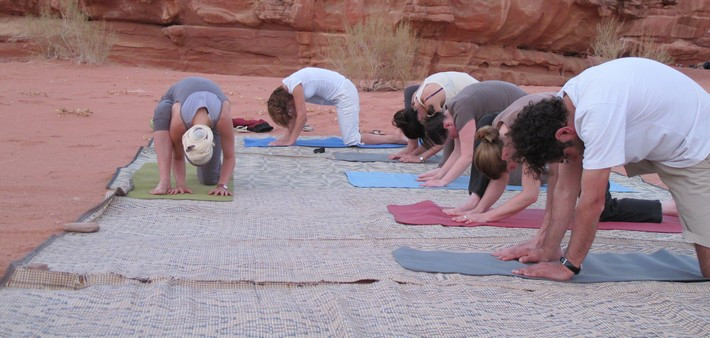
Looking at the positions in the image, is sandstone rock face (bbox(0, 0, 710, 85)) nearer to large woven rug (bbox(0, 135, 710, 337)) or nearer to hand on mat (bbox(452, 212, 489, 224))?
hand on mat (bbox(452, 212, 489, 224))

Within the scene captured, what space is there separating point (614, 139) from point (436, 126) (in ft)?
9.98

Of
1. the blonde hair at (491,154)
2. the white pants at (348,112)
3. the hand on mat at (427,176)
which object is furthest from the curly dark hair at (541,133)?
the white pants at (348,112)

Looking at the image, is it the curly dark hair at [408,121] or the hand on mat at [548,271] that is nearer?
the hand on mat at [548,271]

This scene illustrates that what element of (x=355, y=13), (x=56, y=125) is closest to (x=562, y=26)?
(x=355, y=13)

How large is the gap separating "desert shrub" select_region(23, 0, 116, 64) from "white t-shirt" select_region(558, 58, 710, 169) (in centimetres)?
1414

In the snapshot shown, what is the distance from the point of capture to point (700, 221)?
126 inches

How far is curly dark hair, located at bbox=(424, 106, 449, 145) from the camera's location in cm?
579

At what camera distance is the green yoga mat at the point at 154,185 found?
4.96 m

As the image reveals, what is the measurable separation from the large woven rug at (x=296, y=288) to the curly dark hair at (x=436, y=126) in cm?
147

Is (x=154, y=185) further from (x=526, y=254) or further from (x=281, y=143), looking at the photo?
(x=526, y=254)

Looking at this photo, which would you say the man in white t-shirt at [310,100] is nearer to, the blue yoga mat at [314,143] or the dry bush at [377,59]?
the blue yoga mat at [314,143]

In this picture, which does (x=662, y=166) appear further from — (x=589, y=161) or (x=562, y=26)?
(x=562, y=26)

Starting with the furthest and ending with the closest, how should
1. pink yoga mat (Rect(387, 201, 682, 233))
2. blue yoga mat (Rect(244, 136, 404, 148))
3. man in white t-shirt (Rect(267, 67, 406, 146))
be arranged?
blue yoga mat (Rect(244, 136, 404, 148))
man in white t-shirt (Rect(267, 67, 406, 146))
pink yoga mat (Rect(387, 201, 682, 233))

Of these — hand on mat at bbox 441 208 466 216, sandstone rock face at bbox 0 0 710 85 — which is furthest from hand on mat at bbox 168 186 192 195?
sandstone rock face at bbox 0 0 710 85
